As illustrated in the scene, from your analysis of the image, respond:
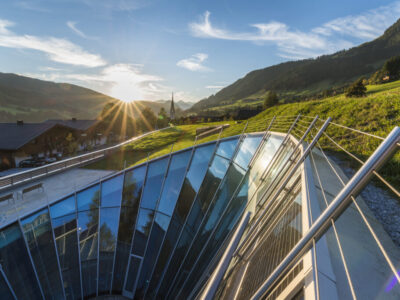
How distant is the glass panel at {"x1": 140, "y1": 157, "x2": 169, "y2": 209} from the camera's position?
9141 mm

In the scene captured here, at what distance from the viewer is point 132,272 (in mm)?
9219

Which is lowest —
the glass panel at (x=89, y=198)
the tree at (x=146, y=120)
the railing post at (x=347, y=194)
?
the tree at (x=146, y=120)

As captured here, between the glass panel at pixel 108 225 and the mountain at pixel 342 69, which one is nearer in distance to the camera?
the glass panel at pixel 108 225

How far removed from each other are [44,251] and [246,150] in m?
9.34

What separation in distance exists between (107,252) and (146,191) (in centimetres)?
358

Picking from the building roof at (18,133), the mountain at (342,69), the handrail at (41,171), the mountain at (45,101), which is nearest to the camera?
the handrail at (41,171)

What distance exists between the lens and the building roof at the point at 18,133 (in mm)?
22236

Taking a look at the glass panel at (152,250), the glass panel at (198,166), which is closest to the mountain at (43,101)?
the glass panel at (152,250)

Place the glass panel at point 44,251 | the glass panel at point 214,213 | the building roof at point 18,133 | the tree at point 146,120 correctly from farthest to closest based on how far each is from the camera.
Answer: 1. the tree at point 146,120
2. the building roof at point 18,133
3. the glass panel at point 44,251
4. the glass panel at point 214,213

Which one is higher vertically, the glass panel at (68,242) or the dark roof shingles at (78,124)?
the glass panel at (68,242)

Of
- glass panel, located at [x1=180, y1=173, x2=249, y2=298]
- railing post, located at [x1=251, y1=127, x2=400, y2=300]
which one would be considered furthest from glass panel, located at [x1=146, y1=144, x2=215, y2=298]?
railing post, located at [x1=251, y1=127, x2=400, y2=300]

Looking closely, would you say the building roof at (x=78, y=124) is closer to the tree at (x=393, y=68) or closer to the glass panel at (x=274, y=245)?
the glass panel at (x=274, y=245)

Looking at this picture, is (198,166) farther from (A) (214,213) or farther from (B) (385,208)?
(B) (385,208)

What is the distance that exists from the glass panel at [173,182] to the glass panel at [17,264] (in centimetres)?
524
